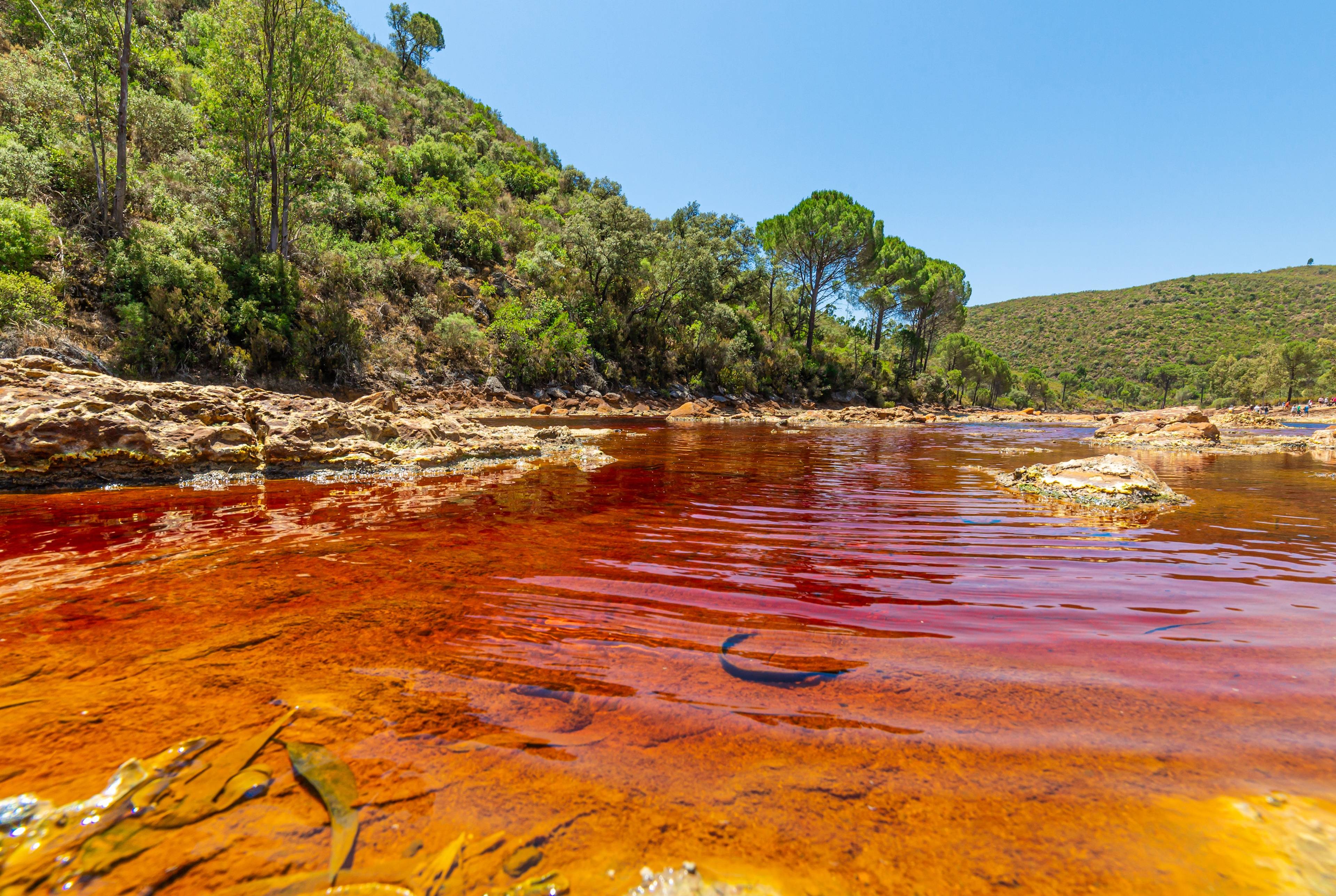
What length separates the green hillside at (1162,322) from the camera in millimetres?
84062

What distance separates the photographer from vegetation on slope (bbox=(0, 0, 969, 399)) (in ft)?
45.9

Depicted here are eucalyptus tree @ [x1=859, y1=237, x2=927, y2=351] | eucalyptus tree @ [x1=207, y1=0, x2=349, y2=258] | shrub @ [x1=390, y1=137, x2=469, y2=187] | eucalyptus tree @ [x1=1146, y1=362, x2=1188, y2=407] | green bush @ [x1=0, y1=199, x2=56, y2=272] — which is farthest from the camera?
eucalyptus tree @ [x1=1146, y1=362, x2=1188, y2=407]

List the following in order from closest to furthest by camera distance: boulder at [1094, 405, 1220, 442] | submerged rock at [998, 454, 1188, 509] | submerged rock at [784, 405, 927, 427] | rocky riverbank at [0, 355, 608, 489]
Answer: rocky riverbank at [0, 355, 608, 489] → submerged rock at [998, 454, 1188, 509] → boulder at [1094, 405, 1220, 442] → submerged rock at [784, 405, 927, 427]

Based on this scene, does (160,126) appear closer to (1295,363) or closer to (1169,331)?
(1295,363)

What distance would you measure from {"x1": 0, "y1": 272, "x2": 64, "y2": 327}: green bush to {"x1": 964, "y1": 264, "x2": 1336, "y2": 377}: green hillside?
117m

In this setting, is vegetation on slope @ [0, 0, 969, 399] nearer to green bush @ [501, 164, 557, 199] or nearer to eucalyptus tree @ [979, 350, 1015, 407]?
green bush @ [501, 164, 557, 199]

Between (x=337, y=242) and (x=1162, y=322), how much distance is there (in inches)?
5282

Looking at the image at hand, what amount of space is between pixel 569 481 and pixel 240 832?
645cm

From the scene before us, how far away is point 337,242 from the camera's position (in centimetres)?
2284

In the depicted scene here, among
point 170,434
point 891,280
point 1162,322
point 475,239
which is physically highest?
point 1162,322

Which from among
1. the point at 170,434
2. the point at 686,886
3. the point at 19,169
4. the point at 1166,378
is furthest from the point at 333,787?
the point at 1166,378

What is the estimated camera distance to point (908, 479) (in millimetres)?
8570

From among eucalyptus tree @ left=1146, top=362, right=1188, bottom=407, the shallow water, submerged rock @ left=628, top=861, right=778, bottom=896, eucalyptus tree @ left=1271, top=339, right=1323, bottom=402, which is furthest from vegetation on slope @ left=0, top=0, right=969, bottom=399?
eucalyptus tree @ left=1146, top=362, right=1188, bottom=407

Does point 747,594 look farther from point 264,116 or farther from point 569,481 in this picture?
point 264,116
